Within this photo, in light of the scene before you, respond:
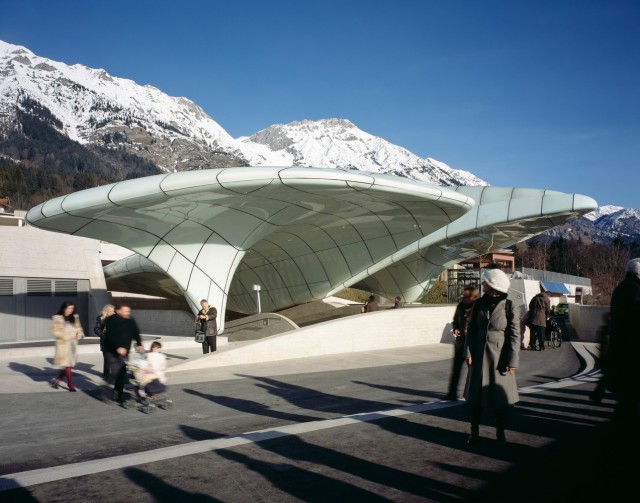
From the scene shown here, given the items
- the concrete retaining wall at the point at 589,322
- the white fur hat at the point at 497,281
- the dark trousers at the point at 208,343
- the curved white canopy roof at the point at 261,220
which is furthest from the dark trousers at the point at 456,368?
the concrete retaining wall at the point at 589,322

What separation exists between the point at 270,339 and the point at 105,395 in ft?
18.8

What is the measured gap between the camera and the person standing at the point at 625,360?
5363 mm

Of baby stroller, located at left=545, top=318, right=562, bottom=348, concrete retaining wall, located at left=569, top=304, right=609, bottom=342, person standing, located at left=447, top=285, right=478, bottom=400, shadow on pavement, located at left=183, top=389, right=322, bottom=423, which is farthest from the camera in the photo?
concrete retaining wall, located at left=569, top=304, right=609, bottom=342

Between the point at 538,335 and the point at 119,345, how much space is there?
12937 millimetres

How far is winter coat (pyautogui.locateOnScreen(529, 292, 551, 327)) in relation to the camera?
17.0 metres

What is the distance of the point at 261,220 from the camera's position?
1873 centimetres

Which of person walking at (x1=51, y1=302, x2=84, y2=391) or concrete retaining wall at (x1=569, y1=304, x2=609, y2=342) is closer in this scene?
person walking at (x1=51, y1=302, x2=84, y2=391)

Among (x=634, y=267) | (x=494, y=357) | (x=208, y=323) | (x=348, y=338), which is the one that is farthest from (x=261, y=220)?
(x=634, y=267)

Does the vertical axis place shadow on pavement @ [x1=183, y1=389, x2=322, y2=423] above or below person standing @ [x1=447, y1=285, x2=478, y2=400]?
below

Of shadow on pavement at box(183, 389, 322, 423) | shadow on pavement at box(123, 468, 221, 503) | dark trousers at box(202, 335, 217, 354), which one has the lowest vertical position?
shadow on pavement at box(183, 389, 322, 423)

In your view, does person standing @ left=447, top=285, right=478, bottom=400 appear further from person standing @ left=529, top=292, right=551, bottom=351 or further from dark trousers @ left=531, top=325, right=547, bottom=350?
dark trousers @ left=531, top=325, right=547, bottom=350

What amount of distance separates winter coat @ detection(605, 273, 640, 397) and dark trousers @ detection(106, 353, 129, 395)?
6.32 meters

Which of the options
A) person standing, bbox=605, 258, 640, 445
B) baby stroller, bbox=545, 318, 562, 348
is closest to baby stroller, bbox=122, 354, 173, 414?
person standing, bbox=605, 258, 640, 445

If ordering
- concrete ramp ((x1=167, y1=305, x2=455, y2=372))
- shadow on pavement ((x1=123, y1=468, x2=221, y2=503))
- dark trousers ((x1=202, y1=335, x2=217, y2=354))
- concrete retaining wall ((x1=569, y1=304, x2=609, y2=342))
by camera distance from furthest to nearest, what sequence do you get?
concrete retaining wall ((x1=569, y1=304, x2=609, y2=342))
dark trousers ((x1=202, y1=335, x2=217, y2=354))
concrete ramp ((x1=167, y1=305, x2=455, y2=372))
shadow on pavement ((x1=123, y1=468, x2=221, y2=503))
